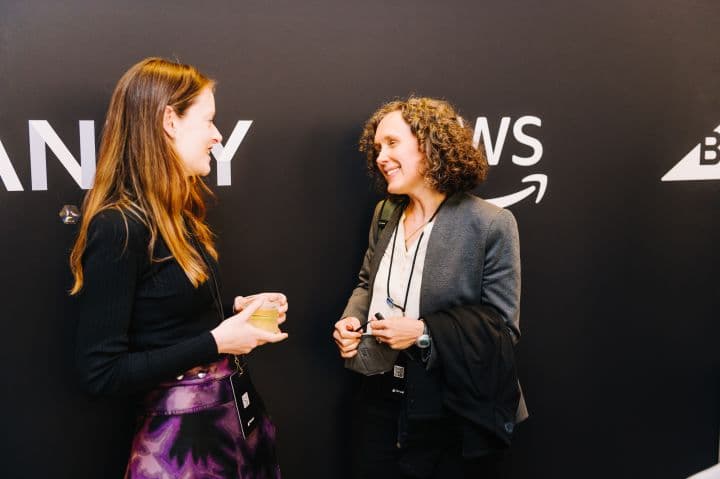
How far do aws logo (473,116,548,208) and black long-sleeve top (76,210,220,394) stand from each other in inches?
55.7

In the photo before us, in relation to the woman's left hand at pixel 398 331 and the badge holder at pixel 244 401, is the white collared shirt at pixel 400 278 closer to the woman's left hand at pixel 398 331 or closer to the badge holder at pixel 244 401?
the woman's left hand at pixel 398 331

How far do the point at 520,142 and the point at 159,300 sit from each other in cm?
165

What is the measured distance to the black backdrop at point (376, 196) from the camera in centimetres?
200

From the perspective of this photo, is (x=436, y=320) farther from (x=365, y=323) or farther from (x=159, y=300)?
(x=159, y=300)

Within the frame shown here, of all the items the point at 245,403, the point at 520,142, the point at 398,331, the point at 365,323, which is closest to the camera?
the point at 245,403

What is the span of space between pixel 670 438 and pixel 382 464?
1.66 metres

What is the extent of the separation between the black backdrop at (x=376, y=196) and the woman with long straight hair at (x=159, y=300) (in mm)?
570

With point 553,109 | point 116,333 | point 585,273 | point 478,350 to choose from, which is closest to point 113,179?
point 116,333

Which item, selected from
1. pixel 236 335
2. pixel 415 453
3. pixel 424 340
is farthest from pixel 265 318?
pixel 415 453

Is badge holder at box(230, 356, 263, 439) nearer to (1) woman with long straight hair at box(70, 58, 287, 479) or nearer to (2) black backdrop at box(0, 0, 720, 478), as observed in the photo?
(1) woman with long straight hair at box(70, 58, 287, 479)

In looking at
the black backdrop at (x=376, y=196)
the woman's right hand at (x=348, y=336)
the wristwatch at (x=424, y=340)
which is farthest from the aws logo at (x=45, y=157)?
the wristwatch at (x=424, y=340)

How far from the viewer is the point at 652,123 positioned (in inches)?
103

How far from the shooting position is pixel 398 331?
1765mm

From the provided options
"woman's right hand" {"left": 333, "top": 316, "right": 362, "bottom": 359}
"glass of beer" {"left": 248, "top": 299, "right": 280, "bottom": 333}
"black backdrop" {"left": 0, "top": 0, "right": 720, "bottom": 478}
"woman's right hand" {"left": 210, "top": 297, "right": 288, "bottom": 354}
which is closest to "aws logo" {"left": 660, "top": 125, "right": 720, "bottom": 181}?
"black backdrop" {"left": 0, "top": 0, "right": 720, "bottom": 478}
